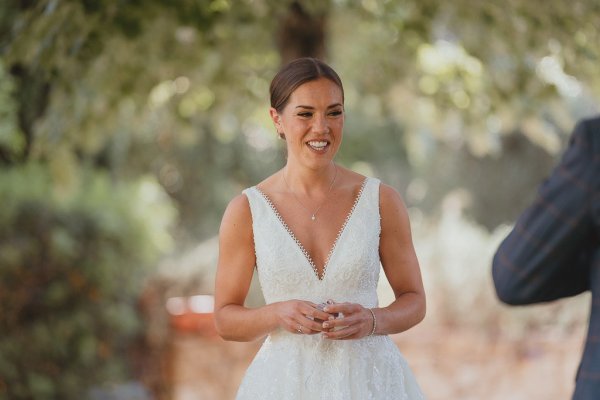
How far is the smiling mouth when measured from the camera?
134 inches

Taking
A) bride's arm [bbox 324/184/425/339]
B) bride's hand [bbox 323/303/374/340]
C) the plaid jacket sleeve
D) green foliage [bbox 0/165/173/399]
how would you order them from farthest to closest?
green foliage [bbox 0/165/173/399], bride's arm [bbox 324/184/425/339], bride's hand [bbox 323/303/374/340], the plaid jacket sleeve

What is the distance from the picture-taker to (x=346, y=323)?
3191mm

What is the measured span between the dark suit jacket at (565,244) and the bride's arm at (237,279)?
1.13m

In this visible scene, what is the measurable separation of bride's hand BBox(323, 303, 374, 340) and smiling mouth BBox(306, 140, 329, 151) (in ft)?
1.71

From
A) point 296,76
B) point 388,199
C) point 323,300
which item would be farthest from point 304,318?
point 296,76

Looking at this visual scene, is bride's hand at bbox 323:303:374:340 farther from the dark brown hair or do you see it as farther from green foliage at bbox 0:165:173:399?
green foliage at bbox 0:165:173:399

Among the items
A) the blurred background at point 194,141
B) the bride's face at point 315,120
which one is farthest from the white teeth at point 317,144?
the blurred background at point 194,141

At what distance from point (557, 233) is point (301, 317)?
1050 mm

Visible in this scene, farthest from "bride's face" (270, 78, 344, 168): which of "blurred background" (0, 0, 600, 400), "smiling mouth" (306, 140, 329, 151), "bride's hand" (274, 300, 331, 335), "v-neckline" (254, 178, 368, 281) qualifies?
"blurred background" (0, 0, 600, 400)

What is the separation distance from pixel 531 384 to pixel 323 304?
6528 mm

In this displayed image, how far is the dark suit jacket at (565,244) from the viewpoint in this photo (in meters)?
2.36

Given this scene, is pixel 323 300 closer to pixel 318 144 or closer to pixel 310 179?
pixel 310 179

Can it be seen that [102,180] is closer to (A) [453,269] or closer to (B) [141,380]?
(B) [141,380]

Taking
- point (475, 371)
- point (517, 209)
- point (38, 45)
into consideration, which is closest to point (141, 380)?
point (475, 371)
